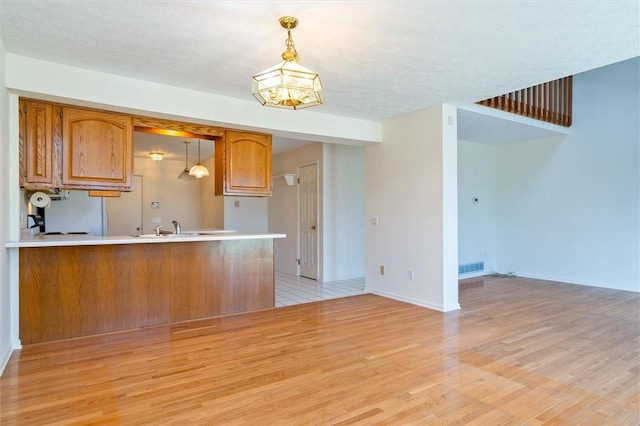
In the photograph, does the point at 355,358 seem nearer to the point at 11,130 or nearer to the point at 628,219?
the point at 11,130

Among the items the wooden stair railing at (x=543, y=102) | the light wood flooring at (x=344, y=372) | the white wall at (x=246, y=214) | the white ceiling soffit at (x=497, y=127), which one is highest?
the wooden stair railing at (x=543, y=102)

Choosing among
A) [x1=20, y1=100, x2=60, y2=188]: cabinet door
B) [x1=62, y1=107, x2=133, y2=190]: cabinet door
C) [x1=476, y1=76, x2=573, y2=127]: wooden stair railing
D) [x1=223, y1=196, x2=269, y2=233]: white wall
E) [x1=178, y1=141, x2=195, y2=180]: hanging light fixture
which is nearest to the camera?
[x1=20, y1=100, x2=60, y2=188]: cabinet door

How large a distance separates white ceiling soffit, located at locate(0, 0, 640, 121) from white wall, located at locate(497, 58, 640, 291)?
2.96 meters

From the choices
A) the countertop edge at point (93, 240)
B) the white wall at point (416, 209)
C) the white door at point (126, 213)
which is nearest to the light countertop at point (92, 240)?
the countertop edge at point (93, 240)

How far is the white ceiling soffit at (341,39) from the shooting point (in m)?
2.31

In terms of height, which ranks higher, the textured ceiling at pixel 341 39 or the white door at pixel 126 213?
the textured ceiling at pixel 341 39

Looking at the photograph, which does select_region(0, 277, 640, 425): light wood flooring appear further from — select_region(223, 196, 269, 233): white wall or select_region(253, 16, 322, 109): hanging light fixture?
select_region(223, 196, 269, 233): white wall

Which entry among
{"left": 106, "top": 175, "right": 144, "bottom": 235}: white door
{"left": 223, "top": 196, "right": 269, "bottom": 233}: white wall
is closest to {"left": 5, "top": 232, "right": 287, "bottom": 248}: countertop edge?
{"left": 223, "top": 196, "right": 269, "bottom": 233}: white wall

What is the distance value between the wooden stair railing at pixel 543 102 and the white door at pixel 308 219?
10.1ft

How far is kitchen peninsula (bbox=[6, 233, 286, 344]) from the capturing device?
10.8 feet

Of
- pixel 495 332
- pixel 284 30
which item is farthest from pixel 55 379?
pixel 495 332

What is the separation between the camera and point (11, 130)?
10.2ft

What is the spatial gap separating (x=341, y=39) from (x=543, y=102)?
422 centimetres

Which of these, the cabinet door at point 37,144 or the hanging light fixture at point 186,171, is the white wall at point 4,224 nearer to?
the cabinet door at point 37,144
